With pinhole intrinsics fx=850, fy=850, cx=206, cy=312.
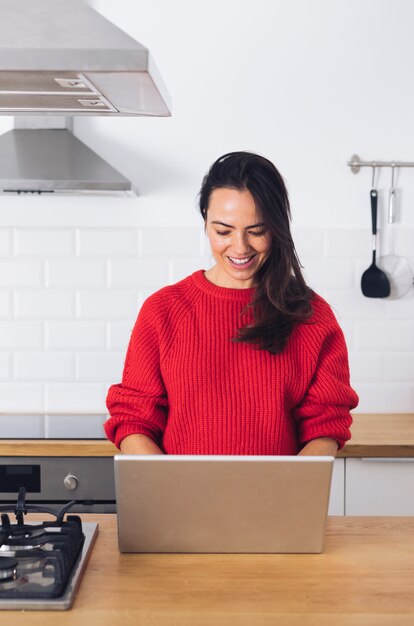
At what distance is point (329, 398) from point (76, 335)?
161cm

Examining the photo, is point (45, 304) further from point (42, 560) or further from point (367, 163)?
point (42, 560)

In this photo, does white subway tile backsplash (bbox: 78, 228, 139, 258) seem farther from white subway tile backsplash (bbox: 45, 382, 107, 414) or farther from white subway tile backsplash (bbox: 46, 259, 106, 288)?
white subway tile backsplash (bbox: 45, 382, 107, 414)

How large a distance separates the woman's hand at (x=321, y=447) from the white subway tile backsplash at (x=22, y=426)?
3.92 ft

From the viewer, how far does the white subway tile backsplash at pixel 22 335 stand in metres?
3.38

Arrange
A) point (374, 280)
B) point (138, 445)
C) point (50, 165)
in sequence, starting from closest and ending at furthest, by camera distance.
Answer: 1. point (138, 445)
2. point (50, 165)
3. point (374, 280)

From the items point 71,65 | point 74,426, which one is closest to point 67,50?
point 71,65

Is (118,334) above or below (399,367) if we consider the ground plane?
above

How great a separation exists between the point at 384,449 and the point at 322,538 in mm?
1235

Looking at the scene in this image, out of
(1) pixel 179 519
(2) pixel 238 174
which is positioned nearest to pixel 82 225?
(2) pixel 238 174

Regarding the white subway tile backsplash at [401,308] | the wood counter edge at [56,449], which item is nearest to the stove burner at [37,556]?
the wood counter edge at [56,449]

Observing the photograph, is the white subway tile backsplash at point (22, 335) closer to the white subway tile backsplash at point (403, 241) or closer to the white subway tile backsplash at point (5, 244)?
the white subway tile backsplash at point (5, 244)

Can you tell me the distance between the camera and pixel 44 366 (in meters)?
3.39

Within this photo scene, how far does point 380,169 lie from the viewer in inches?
133

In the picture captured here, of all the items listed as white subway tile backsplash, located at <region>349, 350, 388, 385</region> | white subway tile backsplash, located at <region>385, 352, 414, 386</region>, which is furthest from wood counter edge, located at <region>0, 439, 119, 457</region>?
white subway tile backsplash, located at <region>385, 352, 414, 386</region>
